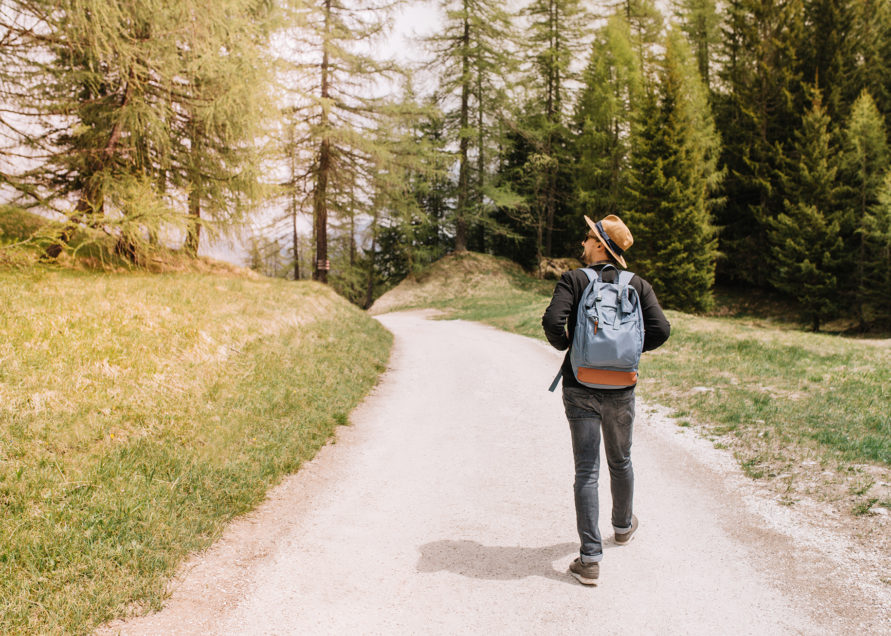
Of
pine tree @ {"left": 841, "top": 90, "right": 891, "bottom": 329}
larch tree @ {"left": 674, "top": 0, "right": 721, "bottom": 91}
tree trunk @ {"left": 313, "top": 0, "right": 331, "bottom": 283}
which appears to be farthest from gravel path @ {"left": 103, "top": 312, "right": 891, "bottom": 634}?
larch tree @ {"left": 674, "top": 0, "right": 721, "bottom": 91}

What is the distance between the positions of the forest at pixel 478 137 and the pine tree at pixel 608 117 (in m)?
0.14

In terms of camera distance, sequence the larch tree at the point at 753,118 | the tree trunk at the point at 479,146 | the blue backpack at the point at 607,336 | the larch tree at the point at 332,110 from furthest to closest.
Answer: the tree trunk at the point at 479,146
the larch tree at the point at 753,118
the larch tree at the point at 332,110
the blue backpack at the point at 607,336

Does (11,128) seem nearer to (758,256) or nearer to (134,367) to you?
(134,367)

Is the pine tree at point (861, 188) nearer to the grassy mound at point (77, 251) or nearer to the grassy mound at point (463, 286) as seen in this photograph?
the grassy mound at point (463, 286)

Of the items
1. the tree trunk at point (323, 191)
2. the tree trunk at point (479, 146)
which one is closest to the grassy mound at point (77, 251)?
the tree trunk at point (323, 191)

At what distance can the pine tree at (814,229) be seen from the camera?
78.3 feet

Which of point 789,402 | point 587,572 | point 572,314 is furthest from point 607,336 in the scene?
point 789,402

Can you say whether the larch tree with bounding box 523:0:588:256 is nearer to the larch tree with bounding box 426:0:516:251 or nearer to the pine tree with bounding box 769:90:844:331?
the larch tree with bounding box 426:0:516:251

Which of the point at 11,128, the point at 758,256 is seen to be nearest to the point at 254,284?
the point at 11,128

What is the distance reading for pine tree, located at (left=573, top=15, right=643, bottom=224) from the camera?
28688 millimetres

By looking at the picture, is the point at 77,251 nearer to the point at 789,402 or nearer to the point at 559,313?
the point at 559,313

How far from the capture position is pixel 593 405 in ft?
11.1

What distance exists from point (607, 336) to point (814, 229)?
88.1 ft

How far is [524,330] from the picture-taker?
1683 cm
